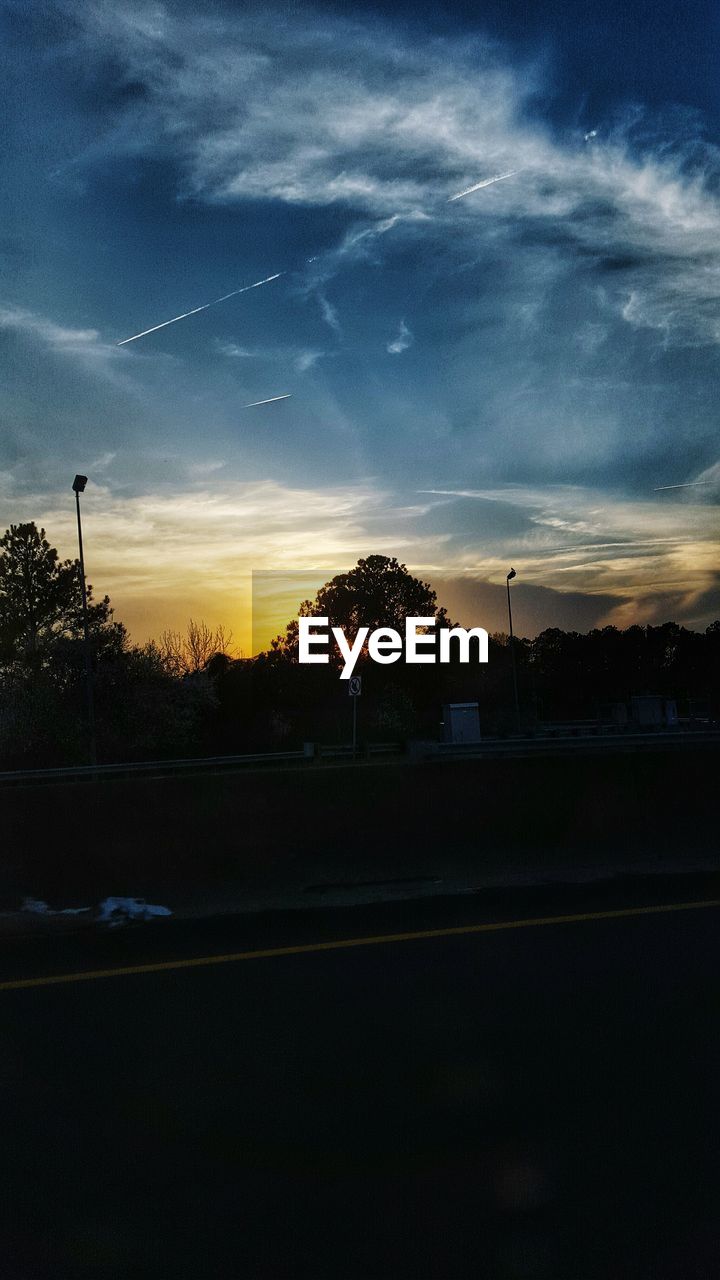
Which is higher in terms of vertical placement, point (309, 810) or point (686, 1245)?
point (309, 810)

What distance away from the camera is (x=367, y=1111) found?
4.09 metres

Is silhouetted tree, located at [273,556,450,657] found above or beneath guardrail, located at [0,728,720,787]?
above

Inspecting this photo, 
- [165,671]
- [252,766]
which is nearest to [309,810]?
[252,766]

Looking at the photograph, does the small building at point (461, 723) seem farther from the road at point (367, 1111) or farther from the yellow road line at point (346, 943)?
the road at point (367, 1111)

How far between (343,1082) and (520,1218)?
48.3 inches

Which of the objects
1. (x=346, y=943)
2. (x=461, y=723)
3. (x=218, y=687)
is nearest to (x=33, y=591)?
(x=218, y=687)

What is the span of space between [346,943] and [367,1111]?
2.66 metres

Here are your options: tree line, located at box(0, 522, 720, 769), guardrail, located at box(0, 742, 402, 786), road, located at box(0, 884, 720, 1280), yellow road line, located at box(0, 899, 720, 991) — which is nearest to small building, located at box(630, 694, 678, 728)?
tree line, located at box(0, 522, 720, 769)

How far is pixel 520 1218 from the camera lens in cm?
329

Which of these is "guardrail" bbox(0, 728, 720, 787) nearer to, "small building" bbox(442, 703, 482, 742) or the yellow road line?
"small building" bbox(442, 703, 482, 742)

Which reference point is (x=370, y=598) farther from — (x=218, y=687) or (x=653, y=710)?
(x=653, y=710)

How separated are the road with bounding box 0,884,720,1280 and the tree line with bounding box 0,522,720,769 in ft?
149

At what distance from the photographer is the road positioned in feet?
10.4

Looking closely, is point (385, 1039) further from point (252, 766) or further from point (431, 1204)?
point (252, 766)
